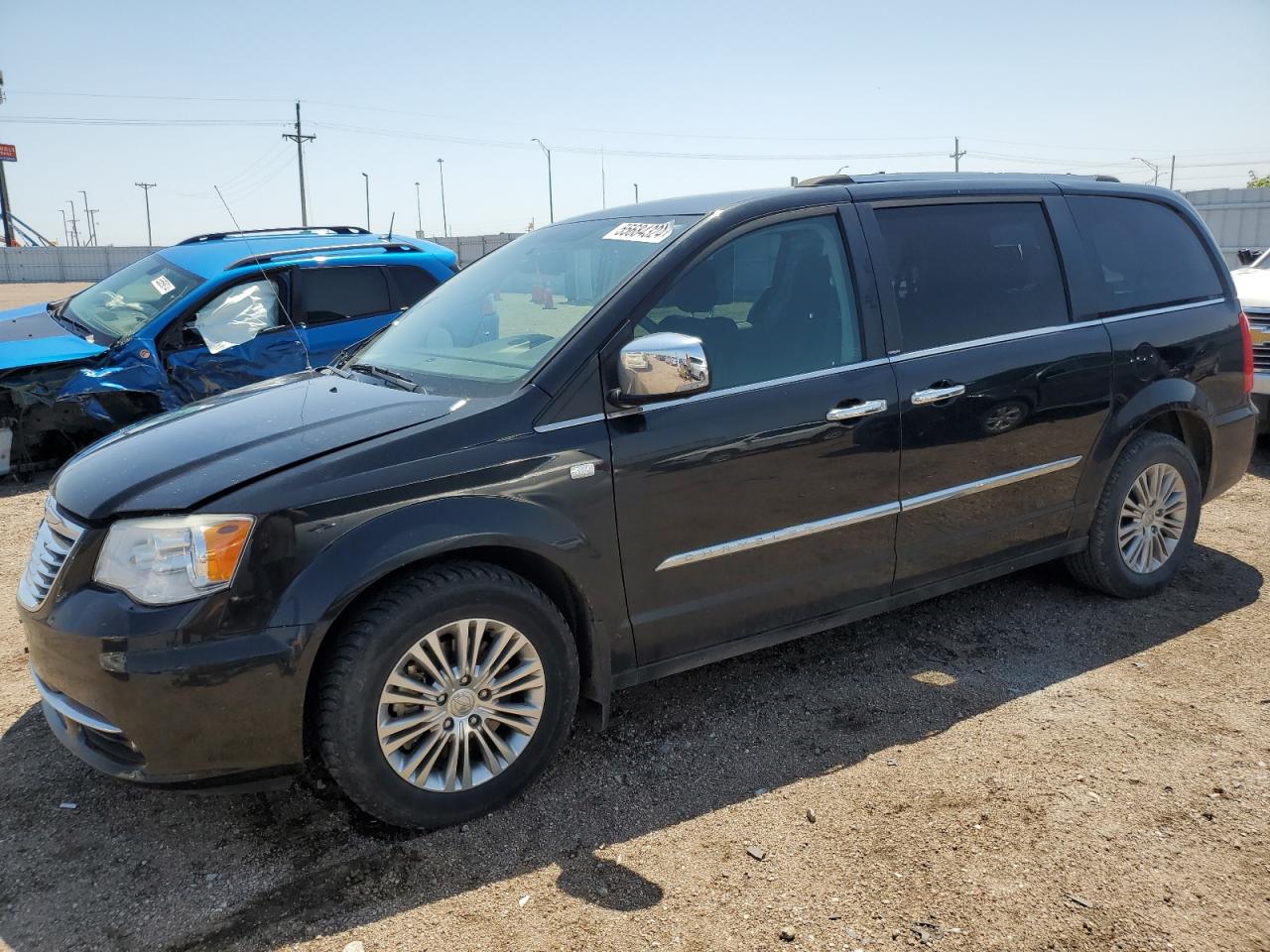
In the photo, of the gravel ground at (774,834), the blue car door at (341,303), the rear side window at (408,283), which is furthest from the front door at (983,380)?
the rear side window at (408,283)

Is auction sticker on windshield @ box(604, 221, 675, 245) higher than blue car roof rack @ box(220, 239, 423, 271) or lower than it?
lower

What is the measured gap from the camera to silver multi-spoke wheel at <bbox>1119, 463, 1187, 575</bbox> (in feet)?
15.2

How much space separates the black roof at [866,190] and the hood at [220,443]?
1.29 m

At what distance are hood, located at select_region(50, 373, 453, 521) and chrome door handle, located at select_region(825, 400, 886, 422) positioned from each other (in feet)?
4.52

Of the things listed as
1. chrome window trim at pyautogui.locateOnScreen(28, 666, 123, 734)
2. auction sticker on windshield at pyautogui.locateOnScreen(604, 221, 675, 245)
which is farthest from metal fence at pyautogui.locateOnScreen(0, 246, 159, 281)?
chrome window trim at pyautogui.locateOnScreen(28, 666, 123, 734)

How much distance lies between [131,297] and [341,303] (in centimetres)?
173

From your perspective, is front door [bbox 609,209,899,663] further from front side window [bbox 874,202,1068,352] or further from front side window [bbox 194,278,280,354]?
front side window [bbox 194,278,280,354]

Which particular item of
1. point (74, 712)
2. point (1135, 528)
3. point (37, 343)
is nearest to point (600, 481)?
point (74, 712)

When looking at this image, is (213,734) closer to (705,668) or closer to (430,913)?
(430,913)

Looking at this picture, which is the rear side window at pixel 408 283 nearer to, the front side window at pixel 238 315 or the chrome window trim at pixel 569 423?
the front side window at pixel 238 315

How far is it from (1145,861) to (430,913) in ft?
6.66

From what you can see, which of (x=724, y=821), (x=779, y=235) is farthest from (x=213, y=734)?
(x=779, y=235)

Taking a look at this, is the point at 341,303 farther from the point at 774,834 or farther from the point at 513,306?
the point at 774,834

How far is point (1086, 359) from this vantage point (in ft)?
13.9
